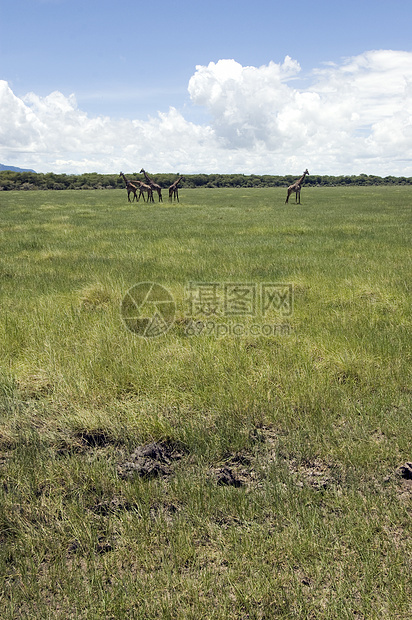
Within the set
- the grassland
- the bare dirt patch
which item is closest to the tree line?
the grassland

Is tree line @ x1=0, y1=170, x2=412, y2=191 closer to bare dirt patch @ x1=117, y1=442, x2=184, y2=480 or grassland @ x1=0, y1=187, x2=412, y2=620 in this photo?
grassland @ x1=0, y1=187, x2=412, y2=620

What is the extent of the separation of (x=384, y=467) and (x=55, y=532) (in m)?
2.21

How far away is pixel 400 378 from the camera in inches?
162

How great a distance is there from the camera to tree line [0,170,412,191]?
2739 inches

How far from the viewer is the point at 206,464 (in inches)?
118

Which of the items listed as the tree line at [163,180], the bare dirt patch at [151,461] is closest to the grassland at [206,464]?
the bare dirt patch at [151,461]

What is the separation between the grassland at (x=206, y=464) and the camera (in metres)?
2.02

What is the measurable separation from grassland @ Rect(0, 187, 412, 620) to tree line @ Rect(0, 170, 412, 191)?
228 feet

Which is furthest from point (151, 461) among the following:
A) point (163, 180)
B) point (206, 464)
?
point (163, 180)

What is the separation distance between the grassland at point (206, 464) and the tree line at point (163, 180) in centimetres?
6948

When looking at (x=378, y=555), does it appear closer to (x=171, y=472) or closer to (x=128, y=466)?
(x=171, y=472)

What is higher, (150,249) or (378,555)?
(150,249)

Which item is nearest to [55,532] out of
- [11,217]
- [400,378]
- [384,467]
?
[384,467]

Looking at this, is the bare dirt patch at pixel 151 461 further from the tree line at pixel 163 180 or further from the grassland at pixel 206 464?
the tree line at pixel 163 180
